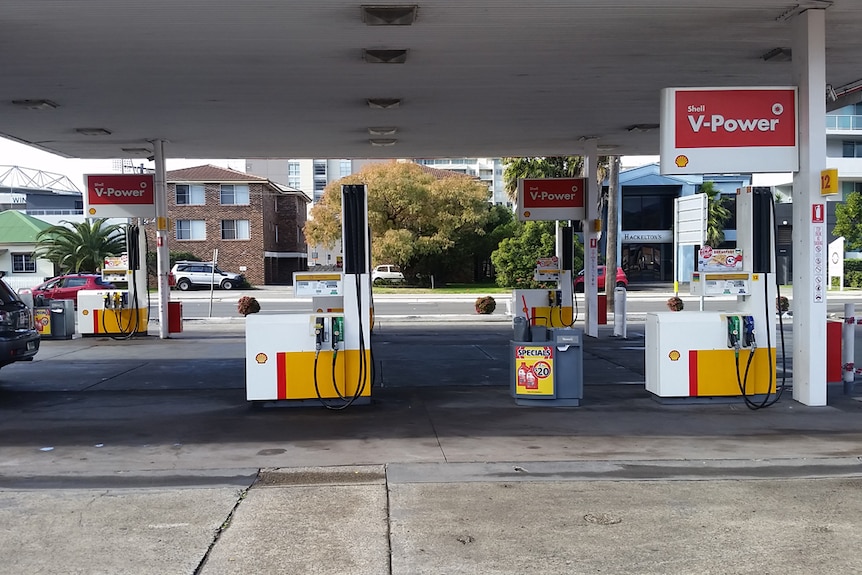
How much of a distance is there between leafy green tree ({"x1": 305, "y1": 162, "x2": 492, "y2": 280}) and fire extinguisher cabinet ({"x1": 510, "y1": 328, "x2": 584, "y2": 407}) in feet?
110

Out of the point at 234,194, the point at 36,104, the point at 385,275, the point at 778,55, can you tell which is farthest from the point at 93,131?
the point at 234,194

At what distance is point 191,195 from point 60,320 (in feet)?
112

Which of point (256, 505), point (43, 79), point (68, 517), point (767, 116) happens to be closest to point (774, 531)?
point (256, 505)

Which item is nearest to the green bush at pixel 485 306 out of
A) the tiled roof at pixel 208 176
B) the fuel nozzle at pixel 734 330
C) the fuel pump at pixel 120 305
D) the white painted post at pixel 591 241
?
the white painted post at pixel 591 241

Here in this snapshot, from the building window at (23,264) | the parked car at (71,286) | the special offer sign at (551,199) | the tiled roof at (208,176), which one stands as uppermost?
the tiled roof at (208,176)

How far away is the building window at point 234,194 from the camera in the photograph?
5188 centimetres

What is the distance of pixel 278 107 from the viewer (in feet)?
50.8

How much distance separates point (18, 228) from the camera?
49.6m

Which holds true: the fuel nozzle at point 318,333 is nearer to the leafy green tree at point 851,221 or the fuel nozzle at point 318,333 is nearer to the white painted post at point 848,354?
the white painted post at point 848,354

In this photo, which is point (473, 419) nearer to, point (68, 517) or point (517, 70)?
point (68, 517)

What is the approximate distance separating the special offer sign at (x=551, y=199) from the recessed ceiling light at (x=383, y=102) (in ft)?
15.8

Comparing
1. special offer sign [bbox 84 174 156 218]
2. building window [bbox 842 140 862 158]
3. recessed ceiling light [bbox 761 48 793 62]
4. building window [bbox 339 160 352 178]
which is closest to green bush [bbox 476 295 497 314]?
special offer sign [bbox 84 174 156 218]

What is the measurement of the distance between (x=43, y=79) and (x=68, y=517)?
30.3 ft

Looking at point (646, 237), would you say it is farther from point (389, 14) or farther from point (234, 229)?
point (389, 14)
